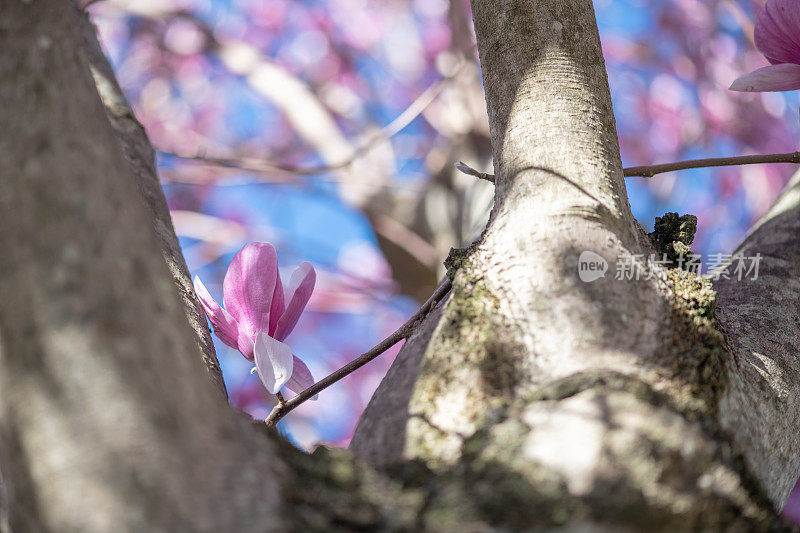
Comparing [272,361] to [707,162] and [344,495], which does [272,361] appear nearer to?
[344,495]

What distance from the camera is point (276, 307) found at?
921 mm

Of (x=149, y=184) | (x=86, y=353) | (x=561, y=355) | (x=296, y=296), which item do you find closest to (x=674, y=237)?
(x=561, y=355)

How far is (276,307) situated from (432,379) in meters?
0.36

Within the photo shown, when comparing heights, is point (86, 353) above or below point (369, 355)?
below

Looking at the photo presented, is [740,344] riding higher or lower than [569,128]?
lower

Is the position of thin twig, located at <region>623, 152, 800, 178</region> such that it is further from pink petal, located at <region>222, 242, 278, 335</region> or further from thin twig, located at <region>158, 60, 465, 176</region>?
thin twig, located at <region>158, 60, 465, 176</region>

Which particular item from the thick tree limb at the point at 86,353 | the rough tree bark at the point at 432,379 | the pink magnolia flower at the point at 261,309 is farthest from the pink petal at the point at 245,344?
the thick tree limb at the point at 86,353

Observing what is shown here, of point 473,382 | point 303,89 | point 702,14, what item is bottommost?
point 473,382

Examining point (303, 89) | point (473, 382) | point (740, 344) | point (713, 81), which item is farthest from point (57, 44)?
point (713, 81)

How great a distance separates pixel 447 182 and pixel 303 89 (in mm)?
780

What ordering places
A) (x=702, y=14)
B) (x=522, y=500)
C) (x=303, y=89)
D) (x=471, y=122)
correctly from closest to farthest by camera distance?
(x=522, y=500)
(x=471, y=122)
(x=303, y=89)
(x=702, y=14)

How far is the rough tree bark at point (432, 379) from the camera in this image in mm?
426

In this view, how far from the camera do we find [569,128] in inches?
28.7

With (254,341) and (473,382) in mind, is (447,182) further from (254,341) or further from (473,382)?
(473,382)
